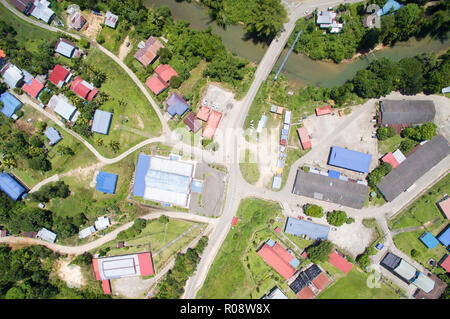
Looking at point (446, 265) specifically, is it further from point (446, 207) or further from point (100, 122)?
point (100, 122)

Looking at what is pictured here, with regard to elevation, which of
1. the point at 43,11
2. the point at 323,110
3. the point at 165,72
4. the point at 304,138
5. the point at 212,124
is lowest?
the point at 212,124

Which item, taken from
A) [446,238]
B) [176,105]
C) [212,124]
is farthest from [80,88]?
[446,238]

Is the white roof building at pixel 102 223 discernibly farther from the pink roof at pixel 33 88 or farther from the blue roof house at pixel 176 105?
the pink roof at pixel 33 88

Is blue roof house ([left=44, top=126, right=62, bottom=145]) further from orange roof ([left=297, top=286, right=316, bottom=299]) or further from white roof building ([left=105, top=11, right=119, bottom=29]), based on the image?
orange roof ([left=297, top=286, right=316, bottom=299])

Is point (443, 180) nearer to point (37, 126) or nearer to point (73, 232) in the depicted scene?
point (73, 232)

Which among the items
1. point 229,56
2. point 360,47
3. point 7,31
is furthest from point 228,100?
point 7,31
